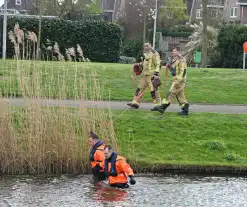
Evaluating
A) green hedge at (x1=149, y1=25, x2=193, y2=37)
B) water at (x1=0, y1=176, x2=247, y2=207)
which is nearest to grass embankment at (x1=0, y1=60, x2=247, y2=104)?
water at (x1=0, y1=176, x2=247, y2=207)

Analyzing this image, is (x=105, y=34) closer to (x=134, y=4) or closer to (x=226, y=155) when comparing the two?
(x=226, y=155)

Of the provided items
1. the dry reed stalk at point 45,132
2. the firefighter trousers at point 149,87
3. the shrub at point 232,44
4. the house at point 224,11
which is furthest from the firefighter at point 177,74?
the house at point 224,11

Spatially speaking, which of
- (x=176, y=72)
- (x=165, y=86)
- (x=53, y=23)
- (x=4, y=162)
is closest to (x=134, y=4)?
(x=53, y=23)

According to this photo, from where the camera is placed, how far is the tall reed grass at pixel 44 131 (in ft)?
39.1

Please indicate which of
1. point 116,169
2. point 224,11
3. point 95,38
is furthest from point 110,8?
point 116,169

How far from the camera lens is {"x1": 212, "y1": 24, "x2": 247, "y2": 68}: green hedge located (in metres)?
39.6

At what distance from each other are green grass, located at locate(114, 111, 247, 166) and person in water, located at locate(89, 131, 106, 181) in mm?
1185

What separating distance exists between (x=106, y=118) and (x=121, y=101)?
562 cm

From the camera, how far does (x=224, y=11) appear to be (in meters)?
60.7

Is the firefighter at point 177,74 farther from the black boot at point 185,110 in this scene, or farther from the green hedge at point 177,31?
the green hedge at point 177,31

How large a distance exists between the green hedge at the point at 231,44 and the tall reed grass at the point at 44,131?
92.1ft

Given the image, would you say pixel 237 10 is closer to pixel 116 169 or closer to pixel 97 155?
pixel 97 155

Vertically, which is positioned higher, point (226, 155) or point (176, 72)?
point (176, 72)

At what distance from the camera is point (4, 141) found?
39.2 ft
